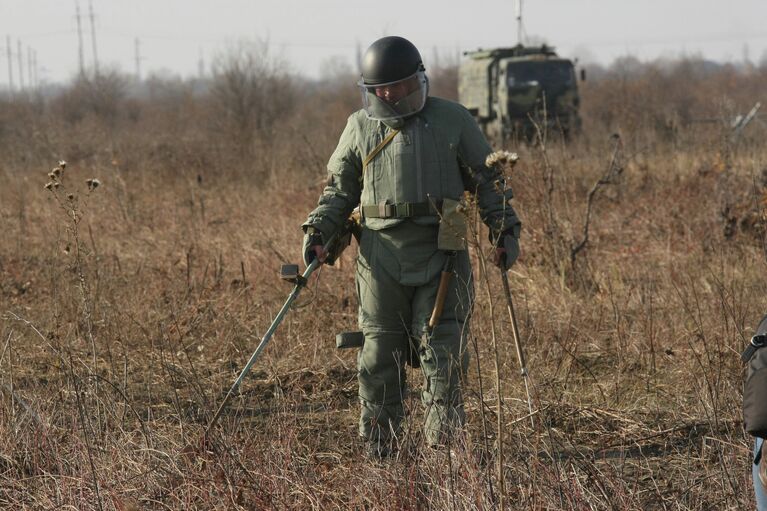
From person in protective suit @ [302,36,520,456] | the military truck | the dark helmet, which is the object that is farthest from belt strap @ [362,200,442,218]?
the military truck

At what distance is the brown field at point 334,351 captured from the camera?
3.22 meters

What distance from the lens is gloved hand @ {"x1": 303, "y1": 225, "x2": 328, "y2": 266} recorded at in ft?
13.0

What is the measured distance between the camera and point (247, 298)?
6367 millimetres

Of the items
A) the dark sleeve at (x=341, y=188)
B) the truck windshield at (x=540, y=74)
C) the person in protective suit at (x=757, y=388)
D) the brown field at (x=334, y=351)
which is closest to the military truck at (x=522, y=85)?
the truck windshield at (x=540, y=74)

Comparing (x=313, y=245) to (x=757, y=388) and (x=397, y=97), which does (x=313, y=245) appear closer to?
(x=397, y=97)

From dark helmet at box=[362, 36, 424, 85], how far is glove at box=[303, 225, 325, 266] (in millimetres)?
618

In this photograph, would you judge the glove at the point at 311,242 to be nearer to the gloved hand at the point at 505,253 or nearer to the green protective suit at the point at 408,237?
the green protective suit at the point at 408,237

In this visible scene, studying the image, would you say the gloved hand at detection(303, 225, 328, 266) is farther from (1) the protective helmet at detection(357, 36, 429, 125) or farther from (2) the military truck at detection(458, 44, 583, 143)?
(2) the military truck at detection(458, 44, 583, 143)

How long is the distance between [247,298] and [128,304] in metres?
0.73

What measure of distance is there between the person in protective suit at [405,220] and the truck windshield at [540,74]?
14810mm

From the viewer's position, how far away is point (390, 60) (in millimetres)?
3799

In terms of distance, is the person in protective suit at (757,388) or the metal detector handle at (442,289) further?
the metal detector handle at (442,289)

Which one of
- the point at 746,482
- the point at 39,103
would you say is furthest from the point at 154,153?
the point at 39,103

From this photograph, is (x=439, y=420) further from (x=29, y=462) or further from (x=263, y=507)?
(x=29, y=462)
